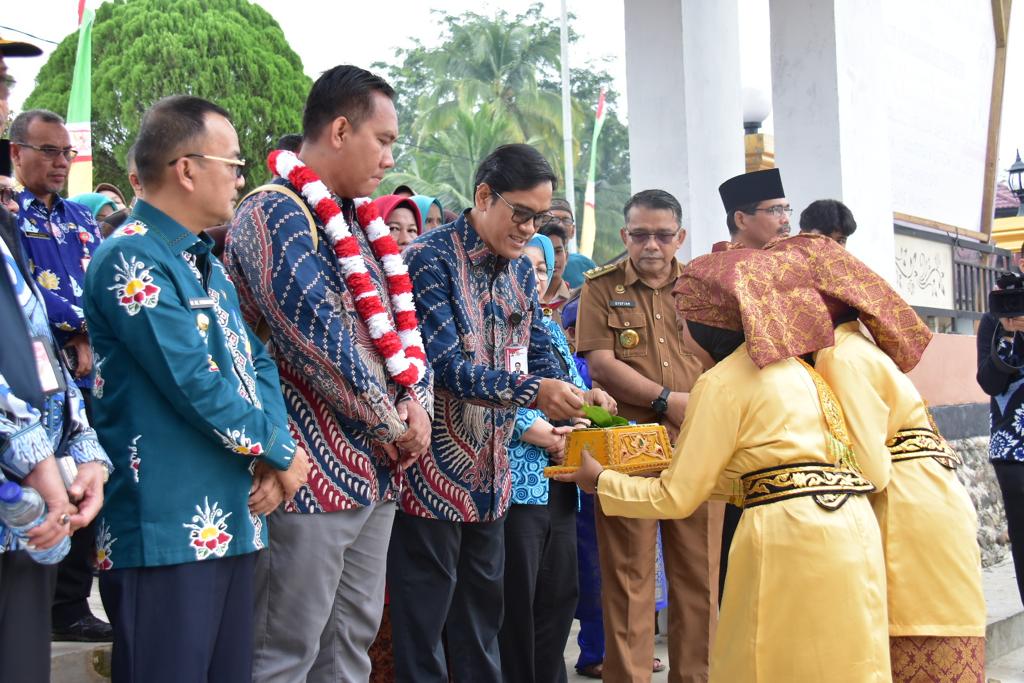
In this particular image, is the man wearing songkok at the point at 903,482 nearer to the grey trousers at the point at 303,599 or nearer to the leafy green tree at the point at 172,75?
the grey trousers at the point at 303,599

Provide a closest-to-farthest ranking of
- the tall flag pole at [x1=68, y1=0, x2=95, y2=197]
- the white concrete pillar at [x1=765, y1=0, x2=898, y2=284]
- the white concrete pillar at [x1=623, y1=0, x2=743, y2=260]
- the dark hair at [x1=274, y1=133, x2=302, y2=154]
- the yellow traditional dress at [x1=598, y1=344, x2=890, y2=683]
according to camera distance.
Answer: the yellow traditional dress at [x1=598, y1=344, x2=890, y2=683] → the dark hair at [x1=274, y1=133, x2=302, y2=154] → the white concrete pillar at [x1=623, y1=0, x2=743, y2=260] → the white concrete pillar at [x1=765, y1=0, x2=898, y2=284] → the tall flag pole at [x1=68, y1=0, x2=95, y2=197]

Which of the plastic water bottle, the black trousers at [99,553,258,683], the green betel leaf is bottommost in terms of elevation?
the black trousers at [99,553,258,683]

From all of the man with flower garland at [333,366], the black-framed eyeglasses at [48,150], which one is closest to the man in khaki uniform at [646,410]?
the man with flower garland at [333,366]

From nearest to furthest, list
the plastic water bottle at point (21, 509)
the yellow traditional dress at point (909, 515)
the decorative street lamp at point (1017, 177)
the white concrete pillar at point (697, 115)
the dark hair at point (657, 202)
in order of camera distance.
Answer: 1. the plastic water bottle at point (21, 509)
2. the yellow traditional dress at point (909, 515)
3. the dark hair at point (657, 202)
4. the white concrete pillar at point (697, 115)
5. the decorative street lamp at point (1017, 177)

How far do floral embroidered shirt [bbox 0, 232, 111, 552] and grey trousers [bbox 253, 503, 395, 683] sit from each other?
60cm

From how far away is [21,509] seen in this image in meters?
2.43

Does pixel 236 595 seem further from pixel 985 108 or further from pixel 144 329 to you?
pixel 985 108

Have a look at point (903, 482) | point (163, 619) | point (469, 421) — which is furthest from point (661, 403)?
point (163, 619)

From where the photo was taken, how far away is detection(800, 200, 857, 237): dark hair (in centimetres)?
606

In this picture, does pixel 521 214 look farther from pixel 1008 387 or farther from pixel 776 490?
pixel 1008 387

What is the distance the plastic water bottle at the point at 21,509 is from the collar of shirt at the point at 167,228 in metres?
0.75

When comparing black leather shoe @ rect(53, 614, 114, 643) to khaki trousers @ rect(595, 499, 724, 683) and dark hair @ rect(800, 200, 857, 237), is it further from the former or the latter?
dark hair @ rect(800, 200, 857, 237)

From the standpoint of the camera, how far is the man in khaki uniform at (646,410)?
485 cm

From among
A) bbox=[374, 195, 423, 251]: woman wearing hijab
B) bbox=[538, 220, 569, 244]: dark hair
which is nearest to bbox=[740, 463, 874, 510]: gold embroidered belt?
bbox=[374, 195, 423, 251]: woman wearing hijab
